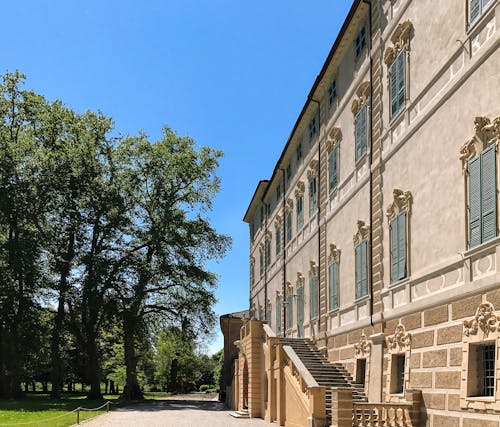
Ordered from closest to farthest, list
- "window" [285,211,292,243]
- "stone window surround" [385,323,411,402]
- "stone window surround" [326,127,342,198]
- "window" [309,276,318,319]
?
"stone window surround" [385,323,411,402], "stone window surround" [326,127,342,198], "window" [309,276,318,319], "window" [285,211,292,243]

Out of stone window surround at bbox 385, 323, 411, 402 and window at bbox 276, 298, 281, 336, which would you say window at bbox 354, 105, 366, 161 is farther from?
window at bbox 276, 298, 281, 336

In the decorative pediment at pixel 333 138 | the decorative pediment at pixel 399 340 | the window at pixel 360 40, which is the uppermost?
the window at pixel 360 40

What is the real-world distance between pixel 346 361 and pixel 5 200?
26386 mm

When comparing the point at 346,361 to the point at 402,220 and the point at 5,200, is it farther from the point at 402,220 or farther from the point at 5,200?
the point at 5,200

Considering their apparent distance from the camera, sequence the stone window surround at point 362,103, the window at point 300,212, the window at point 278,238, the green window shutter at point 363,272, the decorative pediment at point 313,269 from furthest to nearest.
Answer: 1. the window at point 278,238
2. the window at point 300,212
3. the decorative pediment at point 313,269
4. the stone window surround at point 362,103
5. the green window shutter at point 363,272

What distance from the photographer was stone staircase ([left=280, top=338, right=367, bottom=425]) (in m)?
17.6

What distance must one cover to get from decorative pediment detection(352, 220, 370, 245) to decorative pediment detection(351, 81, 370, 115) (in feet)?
12.0

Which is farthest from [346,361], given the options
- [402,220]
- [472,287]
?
[472,287]

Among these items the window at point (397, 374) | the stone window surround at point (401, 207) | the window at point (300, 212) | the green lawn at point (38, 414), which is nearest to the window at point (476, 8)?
the stone window surround at point (401, 207)

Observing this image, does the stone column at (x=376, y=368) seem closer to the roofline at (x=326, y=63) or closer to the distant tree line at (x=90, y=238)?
the roofline at (x=326, y=63)

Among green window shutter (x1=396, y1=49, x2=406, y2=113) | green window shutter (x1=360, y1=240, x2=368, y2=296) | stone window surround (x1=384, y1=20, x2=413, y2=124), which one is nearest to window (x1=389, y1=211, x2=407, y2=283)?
green window shutter (x1=360, y1=240, x2=368, y2=296)

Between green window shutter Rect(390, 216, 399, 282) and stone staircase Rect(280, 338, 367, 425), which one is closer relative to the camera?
green window shutter Rect(390, 216, 399, 282)

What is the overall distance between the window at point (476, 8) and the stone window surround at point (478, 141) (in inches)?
75.8

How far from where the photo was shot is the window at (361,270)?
17.8 metres
